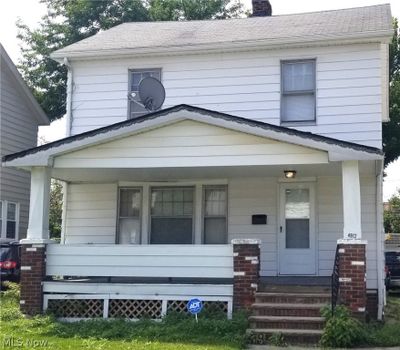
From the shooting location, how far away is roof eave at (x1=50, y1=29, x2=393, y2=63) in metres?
12.7

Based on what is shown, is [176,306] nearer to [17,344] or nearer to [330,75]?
[17,344]

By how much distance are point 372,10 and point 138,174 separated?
754 cm

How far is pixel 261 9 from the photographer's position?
18.0 meters

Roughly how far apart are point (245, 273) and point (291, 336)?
146 cm

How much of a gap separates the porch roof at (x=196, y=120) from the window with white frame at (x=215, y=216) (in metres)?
3.07

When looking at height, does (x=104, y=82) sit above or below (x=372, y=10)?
below

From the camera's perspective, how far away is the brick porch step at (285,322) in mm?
9797

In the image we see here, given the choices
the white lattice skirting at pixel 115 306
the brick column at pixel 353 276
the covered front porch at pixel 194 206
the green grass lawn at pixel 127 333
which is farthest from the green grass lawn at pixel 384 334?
the white lattice skirting at pixel 115 306

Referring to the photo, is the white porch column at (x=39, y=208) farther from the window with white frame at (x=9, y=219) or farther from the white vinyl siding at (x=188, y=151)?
the window with white frame at (x=9, y=219)

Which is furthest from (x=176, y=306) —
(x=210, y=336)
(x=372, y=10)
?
(x=372, y=10)

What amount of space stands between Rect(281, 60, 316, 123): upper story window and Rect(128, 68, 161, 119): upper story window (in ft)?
9.83

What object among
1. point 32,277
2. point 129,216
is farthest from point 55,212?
point 32,277

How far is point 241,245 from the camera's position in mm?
10609
